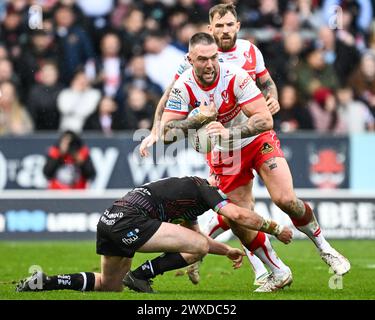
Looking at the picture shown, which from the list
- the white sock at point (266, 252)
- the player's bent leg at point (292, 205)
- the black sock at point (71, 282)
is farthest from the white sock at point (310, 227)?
the black sock at point (71, 282)

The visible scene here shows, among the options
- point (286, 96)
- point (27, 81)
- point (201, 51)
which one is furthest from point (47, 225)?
point (201, 51)

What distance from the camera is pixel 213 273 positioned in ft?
45.4

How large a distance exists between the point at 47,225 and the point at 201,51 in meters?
7.69

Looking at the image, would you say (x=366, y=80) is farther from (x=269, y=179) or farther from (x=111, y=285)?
(x=111, y=285)

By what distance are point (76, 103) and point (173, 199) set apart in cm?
814

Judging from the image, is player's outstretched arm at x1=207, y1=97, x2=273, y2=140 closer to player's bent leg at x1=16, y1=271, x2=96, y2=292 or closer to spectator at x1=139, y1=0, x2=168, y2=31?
player's bent leg at x1=16, y1=271, x2=96, y2=292

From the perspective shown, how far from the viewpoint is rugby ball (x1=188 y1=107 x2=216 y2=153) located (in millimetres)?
11578

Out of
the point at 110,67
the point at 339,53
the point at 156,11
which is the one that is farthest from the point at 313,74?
the point at 110,67

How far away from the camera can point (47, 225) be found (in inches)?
714

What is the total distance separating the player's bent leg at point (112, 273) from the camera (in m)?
11.1

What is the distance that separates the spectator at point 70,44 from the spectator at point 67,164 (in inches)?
78.9

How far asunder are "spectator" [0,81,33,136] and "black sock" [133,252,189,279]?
804 centimetres

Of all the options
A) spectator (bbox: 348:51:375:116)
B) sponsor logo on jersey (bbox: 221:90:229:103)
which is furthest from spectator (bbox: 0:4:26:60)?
sponsor logo on jersey (bbox: 221:90:229:103)
